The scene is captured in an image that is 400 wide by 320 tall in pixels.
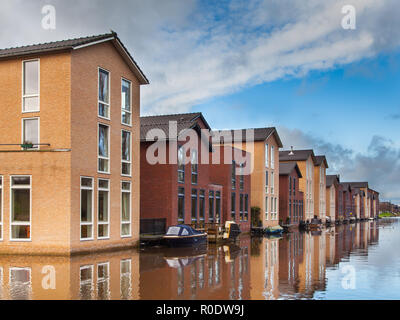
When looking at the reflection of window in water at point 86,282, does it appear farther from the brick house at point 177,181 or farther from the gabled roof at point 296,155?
the gabled roof at point 296,155

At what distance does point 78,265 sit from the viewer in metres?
19.6

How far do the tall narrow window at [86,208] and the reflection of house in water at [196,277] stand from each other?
295cm

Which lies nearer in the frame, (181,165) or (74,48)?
(74,48)

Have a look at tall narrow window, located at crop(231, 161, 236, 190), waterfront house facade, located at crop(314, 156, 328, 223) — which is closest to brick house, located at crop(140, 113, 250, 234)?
tall narrow window, located at crop(231, 161, 236, 190)

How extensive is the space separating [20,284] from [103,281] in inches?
98.8

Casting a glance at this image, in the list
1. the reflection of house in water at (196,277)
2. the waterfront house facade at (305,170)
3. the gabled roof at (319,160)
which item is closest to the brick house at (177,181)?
the reflection of house in water at (196,277)

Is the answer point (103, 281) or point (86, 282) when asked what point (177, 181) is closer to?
point (103, 281)

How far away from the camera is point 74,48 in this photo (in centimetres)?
2341

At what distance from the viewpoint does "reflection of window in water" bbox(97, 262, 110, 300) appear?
13.5 meters

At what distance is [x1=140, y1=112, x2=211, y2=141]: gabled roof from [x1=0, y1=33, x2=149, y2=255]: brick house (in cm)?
707

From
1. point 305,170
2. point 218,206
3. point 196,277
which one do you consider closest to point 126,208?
point 196,277

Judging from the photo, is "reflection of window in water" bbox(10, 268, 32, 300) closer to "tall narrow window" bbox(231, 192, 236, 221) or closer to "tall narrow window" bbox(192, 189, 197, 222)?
"tall narrow window" bbox(192, 189, 197, 222)

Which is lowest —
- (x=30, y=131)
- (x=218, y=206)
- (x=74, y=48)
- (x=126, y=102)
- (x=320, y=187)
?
(x=218, y=206)
